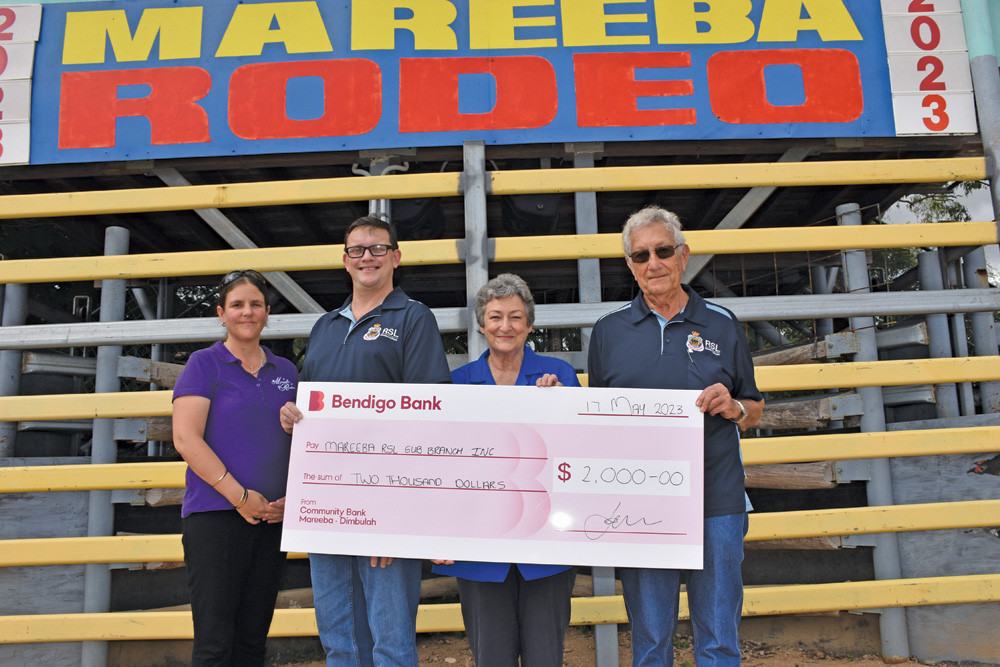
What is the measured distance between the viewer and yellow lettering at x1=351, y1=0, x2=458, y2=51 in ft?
14.3

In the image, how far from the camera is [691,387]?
246 cm

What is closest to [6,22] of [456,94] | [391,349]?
[456,94]

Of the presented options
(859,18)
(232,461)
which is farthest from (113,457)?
(859,18)

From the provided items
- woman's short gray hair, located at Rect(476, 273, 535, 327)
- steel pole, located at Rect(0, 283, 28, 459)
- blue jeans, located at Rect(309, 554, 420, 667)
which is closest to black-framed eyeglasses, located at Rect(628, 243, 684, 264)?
woman's short gray hair, located at Rect(476, 273, 535, 327)

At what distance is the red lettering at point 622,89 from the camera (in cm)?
430

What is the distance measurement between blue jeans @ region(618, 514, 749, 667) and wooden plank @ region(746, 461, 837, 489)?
2067 mm

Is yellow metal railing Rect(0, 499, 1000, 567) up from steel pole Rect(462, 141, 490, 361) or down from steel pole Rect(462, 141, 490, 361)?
down

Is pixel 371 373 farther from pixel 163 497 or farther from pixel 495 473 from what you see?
pixel 163 497

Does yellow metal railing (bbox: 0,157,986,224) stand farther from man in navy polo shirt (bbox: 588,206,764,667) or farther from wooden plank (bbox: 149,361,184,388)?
man in navy polo shirt (bbox: 588,206,764,667)

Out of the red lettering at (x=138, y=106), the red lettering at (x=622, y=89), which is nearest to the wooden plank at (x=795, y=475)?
the red lettering at (x=622, y=89)

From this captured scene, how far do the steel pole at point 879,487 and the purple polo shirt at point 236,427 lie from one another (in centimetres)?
359

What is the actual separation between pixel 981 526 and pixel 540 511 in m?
3.08

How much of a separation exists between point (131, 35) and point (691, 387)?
4.52m

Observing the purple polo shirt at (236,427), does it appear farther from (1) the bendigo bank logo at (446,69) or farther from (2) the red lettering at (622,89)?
(2) the red lettering at (622,89)
